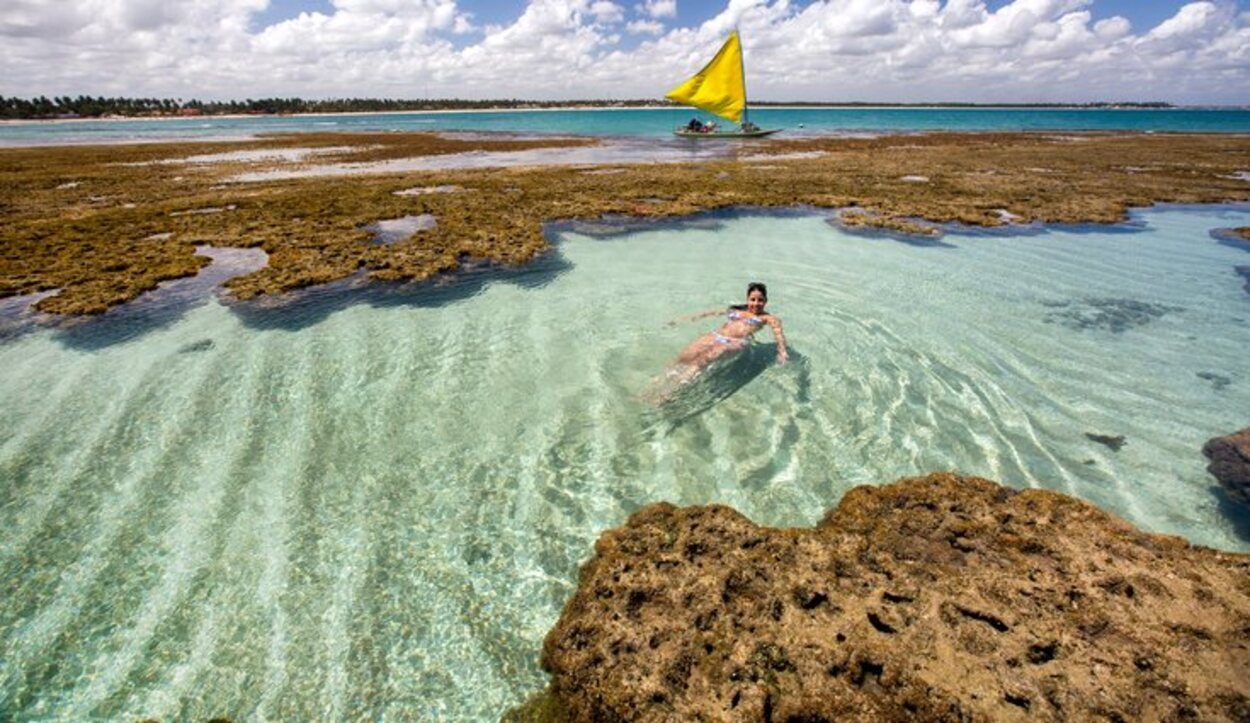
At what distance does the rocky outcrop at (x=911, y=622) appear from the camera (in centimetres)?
363

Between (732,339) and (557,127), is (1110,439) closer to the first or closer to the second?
(732,339)

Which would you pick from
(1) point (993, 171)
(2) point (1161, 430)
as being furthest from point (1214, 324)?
(1) point (993, 171)

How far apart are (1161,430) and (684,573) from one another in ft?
26.1

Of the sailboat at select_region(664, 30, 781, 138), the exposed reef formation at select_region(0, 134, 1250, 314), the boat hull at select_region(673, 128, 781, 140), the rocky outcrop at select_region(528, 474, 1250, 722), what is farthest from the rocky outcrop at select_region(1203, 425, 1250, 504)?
the boat hull at select_region(673, 128, 781, 140)

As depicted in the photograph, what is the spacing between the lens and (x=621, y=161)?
42281 mm

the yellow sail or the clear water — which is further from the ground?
the yellow sail

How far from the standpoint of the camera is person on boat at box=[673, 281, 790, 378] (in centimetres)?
955

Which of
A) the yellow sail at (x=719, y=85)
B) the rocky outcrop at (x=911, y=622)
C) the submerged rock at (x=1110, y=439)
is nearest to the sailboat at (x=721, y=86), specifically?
the yellow sail at (x=719, y=85)

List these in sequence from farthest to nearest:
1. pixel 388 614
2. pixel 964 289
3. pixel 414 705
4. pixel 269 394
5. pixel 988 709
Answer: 1. pixel 964 289
2. pixel 269 394
3. pixel 388 614
4. pixel 414 705
5. pixel 988 709

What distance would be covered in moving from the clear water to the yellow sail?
3527 cm

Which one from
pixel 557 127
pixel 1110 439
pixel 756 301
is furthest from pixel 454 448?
pixel 557 127

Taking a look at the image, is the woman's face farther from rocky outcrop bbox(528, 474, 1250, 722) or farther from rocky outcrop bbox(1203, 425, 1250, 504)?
rocky outcrop bbox(1203, 425, 1250, 504)

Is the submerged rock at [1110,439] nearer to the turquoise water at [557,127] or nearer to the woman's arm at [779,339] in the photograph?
the woman's arm at [779,339]

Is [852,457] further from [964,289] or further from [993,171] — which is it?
[993,171]
